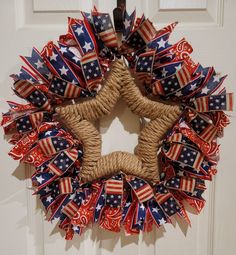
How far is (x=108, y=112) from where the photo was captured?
0.63 m

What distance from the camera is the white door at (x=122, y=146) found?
648mm

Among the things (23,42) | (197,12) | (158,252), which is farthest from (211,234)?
(23,42)

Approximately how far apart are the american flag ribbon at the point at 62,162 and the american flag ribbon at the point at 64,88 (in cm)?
11

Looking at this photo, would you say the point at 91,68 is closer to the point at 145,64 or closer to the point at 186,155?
the point at 145,64

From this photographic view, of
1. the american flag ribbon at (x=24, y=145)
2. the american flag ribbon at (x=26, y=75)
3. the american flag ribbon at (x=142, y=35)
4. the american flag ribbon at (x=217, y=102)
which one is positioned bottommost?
the american flag ribbon at (x=24, y=145)

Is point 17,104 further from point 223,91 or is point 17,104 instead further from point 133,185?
point 223,91

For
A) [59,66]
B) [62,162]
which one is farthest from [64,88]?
[62,162]

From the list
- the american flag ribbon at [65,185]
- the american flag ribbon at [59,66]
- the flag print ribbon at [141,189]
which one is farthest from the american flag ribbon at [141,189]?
the american flag ribbon at [59,66]

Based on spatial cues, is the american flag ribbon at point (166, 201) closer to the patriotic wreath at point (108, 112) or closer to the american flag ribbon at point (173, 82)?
the patriotic wreath at point (108, 112)

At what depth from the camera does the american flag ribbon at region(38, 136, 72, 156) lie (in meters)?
0.63

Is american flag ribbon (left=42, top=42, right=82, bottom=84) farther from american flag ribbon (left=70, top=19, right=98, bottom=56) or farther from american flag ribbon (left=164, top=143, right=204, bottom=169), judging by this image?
american flag ribbon (left=164, top=143, right=204, bottom=169)

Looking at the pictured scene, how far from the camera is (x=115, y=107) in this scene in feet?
2.20

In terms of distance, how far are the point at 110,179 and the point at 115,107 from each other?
15 cm

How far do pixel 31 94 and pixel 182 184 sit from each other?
35cm
